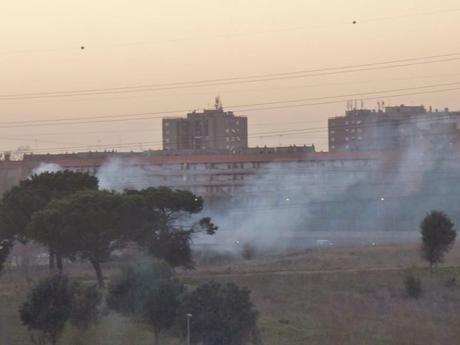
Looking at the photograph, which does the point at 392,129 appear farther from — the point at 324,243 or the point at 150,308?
the point at 150,308

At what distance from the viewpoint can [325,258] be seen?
3803 cm

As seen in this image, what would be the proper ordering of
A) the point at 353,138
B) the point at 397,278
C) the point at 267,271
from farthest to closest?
the point at 353,138, the point at 267,271, the point at 397,278

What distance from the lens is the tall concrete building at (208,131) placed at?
97438mm

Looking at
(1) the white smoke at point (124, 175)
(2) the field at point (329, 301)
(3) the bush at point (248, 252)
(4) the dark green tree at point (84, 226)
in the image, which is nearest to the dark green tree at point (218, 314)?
(2) the field at point (329, 301)

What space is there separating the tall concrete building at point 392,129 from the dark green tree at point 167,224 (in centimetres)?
3474

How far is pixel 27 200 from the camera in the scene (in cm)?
3462

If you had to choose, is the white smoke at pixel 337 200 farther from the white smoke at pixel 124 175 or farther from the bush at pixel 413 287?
the bush at pixel 413 287

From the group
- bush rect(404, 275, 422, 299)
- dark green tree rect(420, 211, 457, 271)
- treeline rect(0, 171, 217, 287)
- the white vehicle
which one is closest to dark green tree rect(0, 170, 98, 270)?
treeline rect(0, 171, 217, 287)

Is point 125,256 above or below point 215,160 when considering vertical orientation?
below

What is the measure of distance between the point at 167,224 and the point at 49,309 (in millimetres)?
13581

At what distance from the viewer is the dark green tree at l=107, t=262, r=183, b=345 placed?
2078cm

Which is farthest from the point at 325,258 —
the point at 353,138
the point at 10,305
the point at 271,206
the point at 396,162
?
the point at 353,138

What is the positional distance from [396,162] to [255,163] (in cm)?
1063

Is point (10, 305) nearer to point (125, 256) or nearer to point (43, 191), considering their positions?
point (125, 256)
